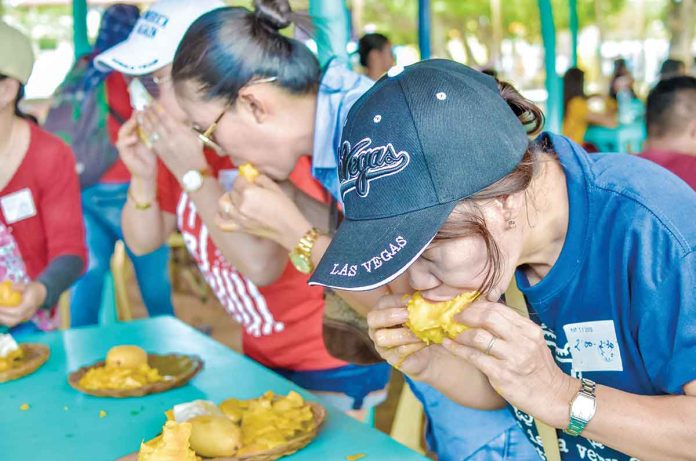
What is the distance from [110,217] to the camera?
3852mm

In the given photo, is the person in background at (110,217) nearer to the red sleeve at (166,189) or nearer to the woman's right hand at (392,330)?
the red sleeve at (166,189)

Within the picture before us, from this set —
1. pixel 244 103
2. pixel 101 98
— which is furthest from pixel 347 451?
pixel 101 98

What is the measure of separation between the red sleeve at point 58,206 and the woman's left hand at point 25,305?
24 centimetres

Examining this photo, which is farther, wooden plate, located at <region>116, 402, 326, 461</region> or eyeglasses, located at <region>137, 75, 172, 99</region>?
eyeglasses, located at <region>137, 75, 172, 99</region>

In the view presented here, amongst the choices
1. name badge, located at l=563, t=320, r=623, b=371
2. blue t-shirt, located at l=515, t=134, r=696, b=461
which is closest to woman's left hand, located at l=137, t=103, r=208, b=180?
blue t-shirt, located at l=515, t=134, r=696, b=461

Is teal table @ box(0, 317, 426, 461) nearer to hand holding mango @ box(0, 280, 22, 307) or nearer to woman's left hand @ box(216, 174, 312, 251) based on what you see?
hand holding mango @ box(0, 280, 22, 307)

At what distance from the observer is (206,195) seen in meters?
2.15

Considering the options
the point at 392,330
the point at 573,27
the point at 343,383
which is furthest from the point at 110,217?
the point at 573,27

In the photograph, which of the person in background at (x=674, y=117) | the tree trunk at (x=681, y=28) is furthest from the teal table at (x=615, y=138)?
the tree trunk at (x=681, y=28)

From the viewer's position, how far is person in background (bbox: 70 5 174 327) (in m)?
3.57

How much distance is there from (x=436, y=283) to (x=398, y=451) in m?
0.49

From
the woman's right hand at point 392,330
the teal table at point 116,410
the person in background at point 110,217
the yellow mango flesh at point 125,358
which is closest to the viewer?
the woman's right hand at point 392,330

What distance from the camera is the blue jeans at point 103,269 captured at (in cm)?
385

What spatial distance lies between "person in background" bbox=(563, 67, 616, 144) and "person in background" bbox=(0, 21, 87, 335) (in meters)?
5.29
